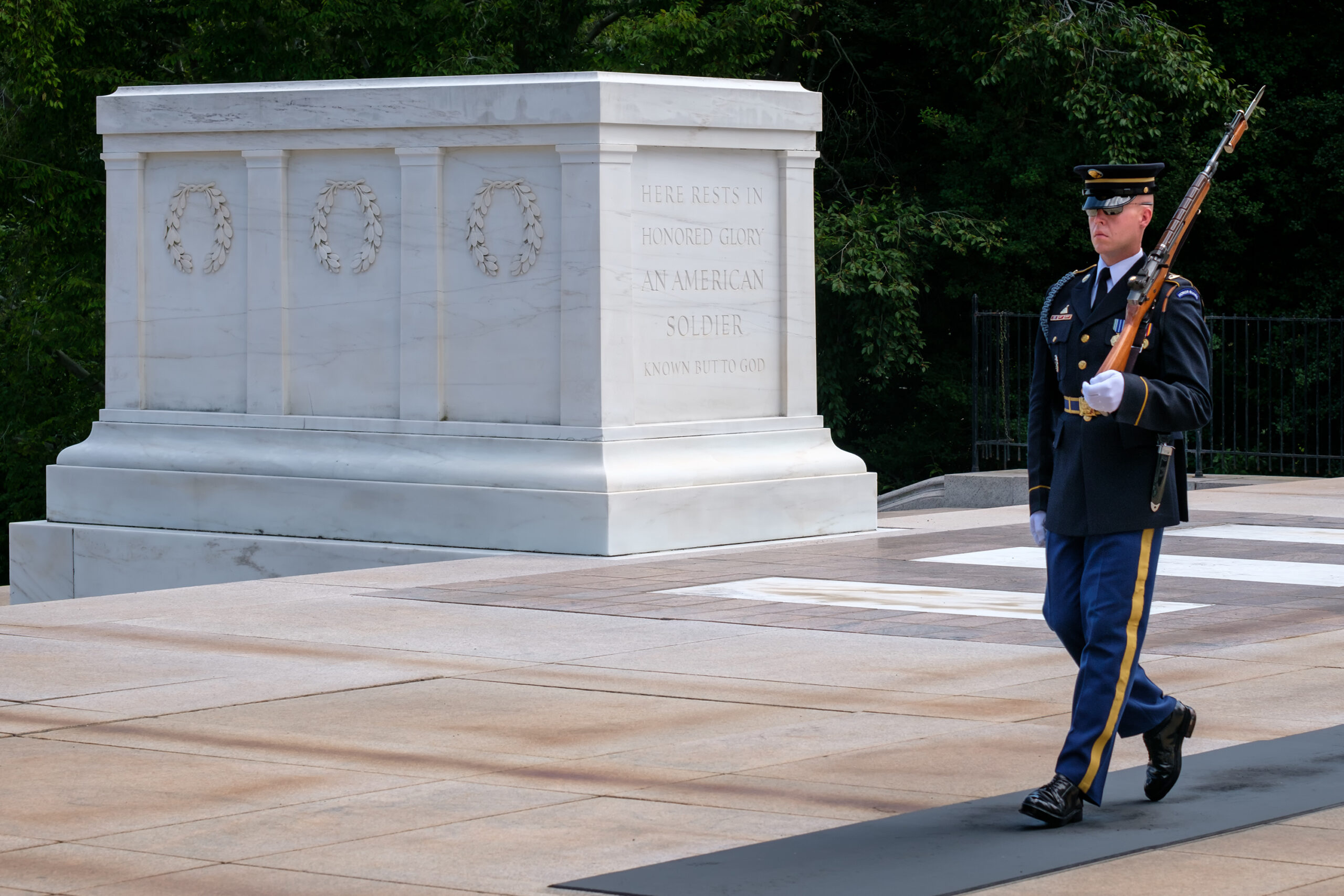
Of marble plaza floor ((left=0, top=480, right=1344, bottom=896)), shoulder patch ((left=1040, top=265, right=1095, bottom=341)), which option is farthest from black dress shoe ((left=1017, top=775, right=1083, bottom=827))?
shoulder patch ((left=1040, top=265, right=1095, bottom=341))

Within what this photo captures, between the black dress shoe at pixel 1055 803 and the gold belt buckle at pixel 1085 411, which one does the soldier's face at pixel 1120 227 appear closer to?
the gold belt buckle at pixel 1085 411

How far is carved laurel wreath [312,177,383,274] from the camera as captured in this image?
13.3 meters

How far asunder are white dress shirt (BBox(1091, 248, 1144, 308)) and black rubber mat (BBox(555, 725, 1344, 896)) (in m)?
1.37

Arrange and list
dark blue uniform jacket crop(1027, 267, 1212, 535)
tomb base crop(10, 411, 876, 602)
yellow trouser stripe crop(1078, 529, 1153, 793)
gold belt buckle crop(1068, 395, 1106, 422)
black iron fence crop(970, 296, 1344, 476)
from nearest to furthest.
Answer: yellow trouser stripe crop(1078, 529, 1153, 793) < dark blue uniform jacket crop(1027, 267, 1212, 535) < gold belt buckle crop(1068, 395, 1106, 422) < tomb base crop(10, 411, 876, 602) < black iron fence crop(970, 296, 1344, 476)

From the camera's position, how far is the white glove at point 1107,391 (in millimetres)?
5430

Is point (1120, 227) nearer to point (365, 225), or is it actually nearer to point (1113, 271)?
point (1113, 271)

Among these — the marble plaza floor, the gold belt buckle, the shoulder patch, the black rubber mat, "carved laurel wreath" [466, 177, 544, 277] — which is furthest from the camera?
"carved laurel wreath" [466, 177, 544, 277]

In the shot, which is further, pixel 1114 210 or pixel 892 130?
pixel 892 130

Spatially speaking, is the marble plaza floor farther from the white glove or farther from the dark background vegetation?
the dark background vegetation

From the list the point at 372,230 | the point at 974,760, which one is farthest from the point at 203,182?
the point at 974,760

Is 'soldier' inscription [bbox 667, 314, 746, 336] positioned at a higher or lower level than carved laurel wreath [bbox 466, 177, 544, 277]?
lower

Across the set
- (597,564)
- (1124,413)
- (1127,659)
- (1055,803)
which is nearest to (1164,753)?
(1127,659)

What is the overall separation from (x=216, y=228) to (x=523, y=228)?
2605 millimetres

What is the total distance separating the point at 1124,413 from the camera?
553 centimetres
